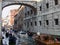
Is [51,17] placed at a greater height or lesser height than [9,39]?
greater

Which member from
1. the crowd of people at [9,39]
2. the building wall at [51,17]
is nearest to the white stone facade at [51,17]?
the building wall at [51,17]

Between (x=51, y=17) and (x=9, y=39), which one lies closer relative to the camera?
(x=9, y=39)

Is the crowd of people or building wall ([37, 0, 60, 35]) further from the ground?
building wall ([37, 0, 60, 35])

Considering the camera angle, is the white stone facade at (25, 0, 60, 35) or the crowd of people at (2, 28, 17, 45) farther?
the white stone facade at (25, 0, 60, 35)

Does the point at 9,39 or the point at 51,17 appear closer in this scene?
the point at 9,39

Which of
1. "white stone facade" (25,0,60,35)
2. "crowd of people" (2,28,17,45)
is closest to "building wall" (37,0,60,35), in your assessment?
"white stone facade" (25,0,60,35)

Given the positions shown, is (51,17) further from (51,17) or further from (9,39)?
(9,39)

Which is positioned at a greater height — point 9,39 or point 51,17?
point 51,17

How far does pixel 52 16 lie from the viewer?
66.1 ft

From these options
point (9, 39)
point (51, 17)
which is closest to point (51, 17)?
point (51, 17)

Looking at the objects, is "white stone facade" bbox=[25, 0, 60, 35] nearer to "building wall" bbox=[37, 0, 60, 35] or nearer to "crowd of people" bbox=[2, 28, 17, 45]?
"building wall" bbox=[37, 0, 60, 35]

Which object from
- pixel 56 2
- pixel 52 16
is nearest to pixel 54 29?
pixel 52 16

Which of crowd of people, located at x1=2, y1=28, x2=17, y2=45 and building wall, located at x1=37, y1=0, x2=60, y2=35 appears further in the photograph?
building wall, located at x1=37, y1=0, x2=60, y2=35

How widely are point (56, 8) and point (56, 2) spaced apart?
105cm
